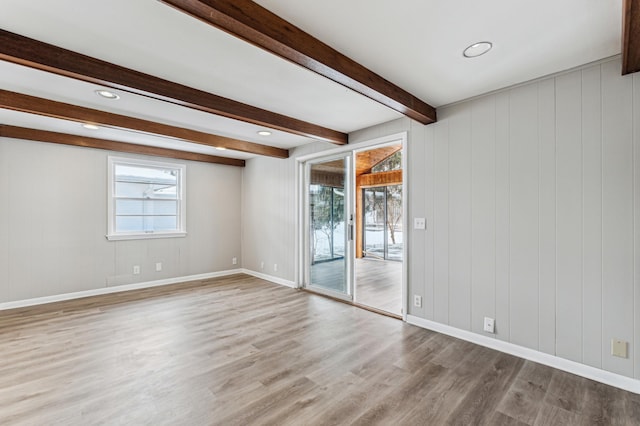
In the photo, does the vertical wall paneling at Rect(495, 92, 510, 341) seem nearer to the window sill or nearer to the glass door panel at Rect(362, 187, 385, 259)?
the window sill

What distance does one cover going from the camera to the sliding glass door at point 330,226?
4.52 m

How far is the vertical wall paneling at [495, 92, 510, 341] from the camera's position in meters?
2.81

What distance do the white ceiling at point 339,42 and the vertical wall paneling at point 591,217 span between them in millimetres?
312

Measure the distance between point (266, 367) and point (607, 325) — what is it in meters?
2.73

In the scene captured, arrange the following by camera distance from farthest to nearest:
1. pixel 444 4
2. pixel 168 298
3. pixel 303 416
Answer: pixel 168 298, pixel 303 416, pixel 444 4

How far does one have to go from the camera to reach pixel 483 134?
2.96 m

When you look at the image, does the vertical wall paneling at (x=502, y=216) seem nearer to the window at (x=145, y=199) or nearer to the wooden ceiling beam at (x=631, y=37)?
the wooden ceiling beam at (x=631, y=37)

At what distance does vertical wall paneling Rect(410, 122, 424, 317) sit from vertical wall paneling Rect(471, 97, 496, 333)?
21.0 inches

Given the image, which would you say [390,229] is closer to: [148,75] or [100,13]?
[148,75]

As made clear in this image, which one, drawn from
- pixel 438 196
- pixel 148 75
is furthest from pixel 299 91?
pixel 438 196

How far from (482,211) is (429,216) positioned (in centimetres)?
57

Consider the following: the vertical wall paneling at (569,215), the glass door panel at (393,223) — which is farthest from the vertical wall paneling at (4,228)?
the glass door panel at (393,223)

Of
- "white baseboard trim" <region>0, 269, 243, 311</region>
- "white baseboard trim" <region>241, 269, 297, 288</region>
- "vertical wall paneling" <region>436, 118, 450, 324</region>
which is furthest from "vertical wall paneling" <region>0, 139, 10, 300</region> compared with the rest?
"vertical wall paneling" <region>436, 118, 450, 324</region>

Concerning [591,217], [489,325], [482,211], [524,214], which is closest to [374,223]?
[482,211]
